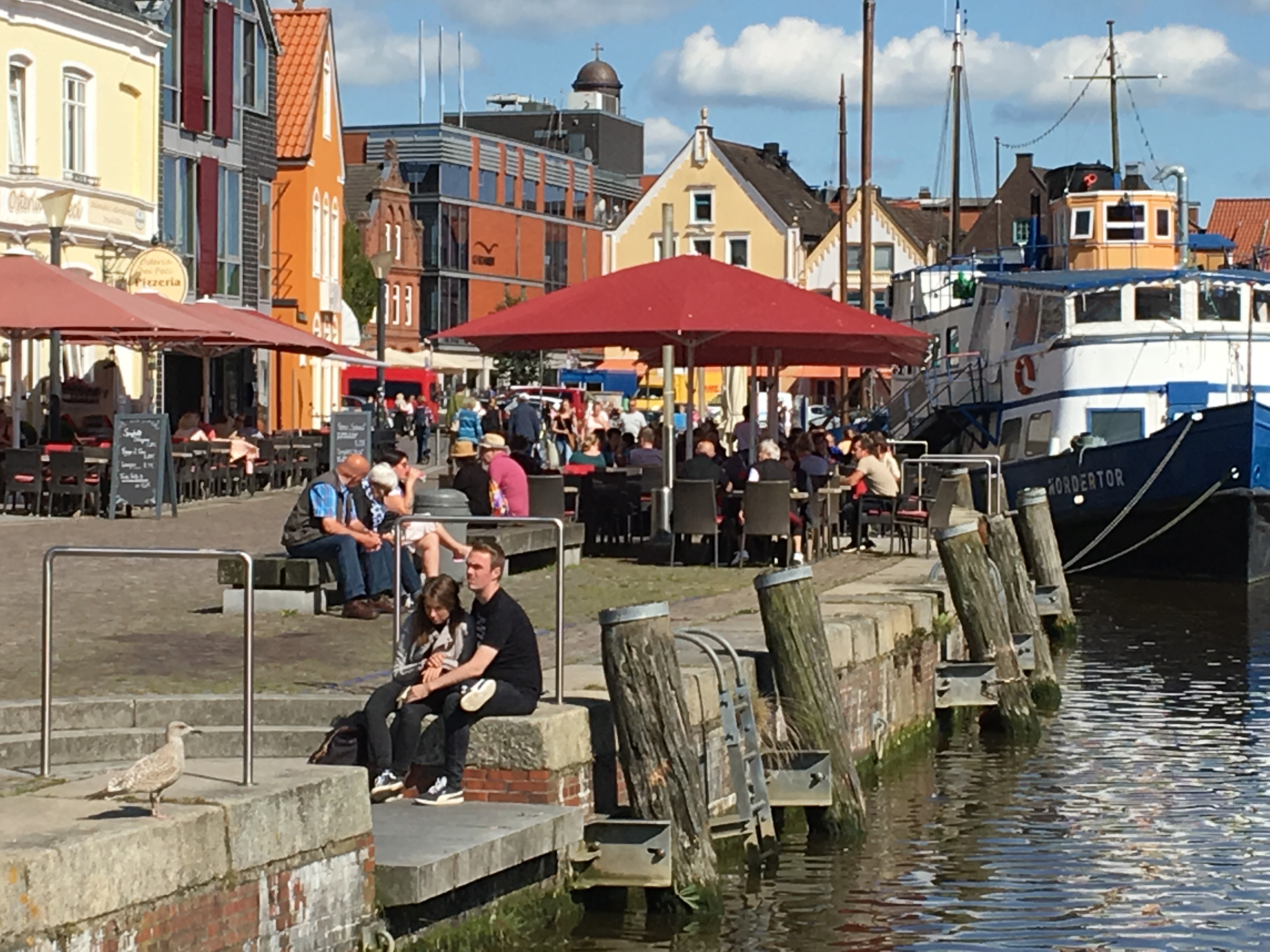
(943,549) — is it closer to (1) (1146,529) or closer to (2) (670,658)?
(2) (670,658)

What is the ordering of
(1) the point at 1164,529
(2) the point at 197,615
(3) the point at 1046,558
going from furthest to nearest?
(1) the point at 1164,529, (3) the point at 1046,558, (2) the point at 197,615

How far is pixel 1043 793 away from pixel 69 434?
1845 centimetres

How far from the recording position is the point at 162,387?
39.2 meters

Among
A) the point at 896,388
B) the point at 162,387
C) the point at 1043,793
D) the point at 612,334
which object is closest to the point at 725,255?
the point at 896,388

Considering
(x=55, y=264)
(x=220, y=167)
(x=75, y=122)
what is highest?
(x=220, y=167)

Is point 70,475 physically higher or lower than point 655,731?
higher

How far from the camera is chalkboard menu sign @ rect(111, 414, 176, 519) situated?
82.3 feet

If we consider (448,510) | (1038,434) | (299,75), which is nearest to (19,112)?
(1038,434)

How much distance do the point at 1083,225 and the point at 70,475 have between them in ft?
77.9

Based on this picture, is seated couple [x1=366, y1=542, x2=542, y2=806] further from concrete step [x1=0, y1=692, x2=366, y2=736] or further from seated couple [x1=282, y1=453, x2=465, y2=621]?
seated couple [x1=282, y1=453, x2=465, y2=621]

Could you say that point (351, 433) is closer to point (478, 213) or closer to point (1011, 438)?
point (1011, 438)

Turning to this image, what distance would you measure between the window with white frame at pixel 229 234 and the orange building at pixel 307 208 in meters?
3.85

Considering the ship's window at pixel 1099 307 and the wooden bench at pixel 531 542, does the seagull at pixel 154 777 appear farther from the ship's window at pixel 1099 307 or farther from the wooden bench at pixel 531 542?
the ship's window at pixel 1099 307

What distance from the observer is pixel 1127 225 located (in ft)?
143
